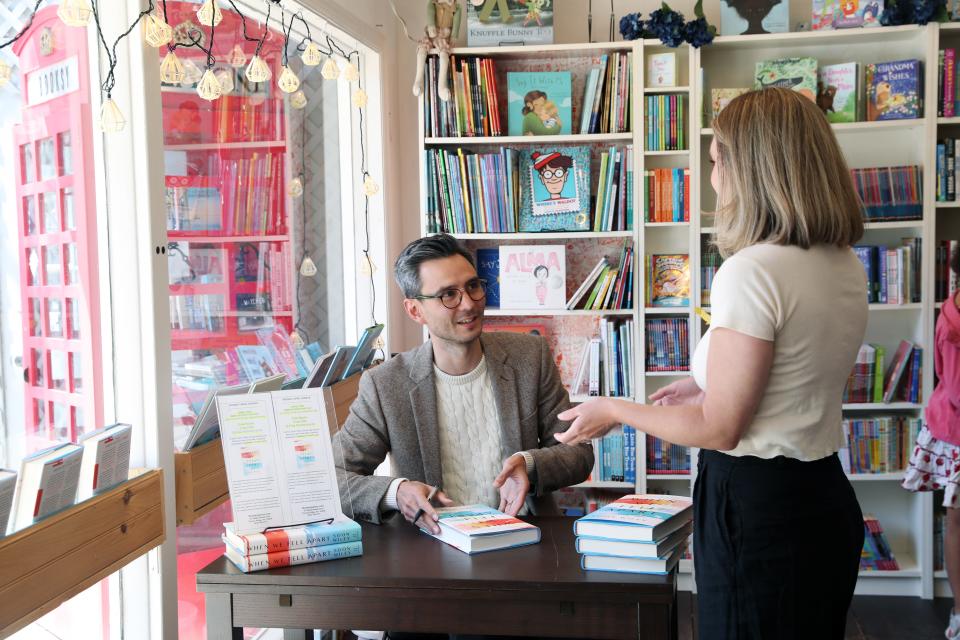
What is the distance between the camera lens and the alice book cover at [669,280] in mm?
4008

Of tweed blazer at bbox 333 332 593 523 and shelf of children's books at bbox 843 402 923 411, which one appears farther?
shelf of children's books at bbox 843 402 923 411

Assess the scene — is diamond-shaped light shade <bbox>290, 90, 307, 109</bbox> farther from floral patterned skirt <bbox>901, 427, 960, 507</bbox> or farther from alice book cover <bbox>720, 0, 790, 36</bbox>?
floral patterned skirt <bbox>901, 427, 960, 507</bbox>

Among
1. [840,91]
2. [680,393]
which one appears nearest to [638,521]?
[680,393]

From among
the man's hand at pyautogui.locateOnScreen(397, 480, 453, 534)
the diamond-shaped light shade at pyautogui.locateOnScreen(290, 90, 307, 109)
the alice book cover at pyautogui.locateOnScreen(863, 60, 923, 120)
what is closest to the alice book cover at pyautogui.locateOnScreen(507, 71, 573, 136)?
the diamond-shaped light shade at pyautogui.locateOnScreen(290, 90, 307, 109)

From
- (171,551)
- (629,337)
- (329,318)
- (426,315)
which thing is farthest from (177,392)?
(629,337)

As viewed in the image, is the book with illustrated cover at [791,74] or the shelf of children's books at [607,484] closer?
the book with illustrated cover at [791,74]

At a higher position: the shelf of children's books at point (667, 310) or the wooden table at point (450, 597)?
the shelf of children's books at point (667, 310)

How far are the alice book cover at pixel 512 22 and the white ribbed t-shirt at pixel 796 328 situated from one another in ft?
8.67

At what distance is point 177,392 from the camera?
2.45 metres

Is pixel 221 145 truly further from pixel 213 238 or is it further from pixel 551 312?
pixel 551 312

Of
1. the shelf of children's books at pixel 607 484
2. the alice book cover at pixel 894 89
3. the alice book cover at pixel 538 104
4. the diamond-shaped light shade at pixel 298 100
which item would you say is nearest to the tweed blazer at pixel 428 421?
the diamond-shaped light shade at pixel 298 100

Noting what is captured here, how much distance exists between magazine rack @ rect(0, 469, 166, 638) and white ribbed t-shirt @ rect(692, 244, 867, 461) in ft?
3.97

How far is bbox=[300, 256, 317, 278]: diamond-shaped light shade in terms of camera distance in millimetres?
3340

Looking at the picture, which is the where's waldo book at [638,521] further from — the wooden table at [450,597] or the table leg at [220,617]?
the table leg at [220,617]
